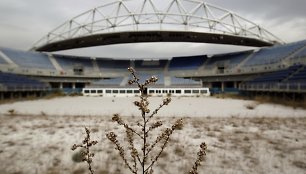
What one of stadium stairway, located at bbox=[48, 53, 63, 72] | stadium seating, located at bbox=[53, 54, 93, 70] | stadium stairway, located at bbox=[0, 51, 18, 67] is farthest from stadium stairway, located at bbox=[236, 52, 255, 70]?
stadium stairway, located at bbox=[0, 51, 18, 67]

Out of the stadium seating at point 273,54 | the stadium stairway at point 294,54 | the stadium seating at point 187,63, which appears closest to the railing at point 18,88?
the stadium seating at point 187,63

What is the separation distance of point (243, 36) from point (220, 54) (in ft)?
43.1

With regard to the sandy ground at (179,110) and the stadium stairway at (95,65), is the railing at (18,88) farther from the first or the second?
the stadium stairway at (95,65)

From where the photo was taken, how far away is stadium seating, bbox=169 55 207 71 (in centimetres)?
6381

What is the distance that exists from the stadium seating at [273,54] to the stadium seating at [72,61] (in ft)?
158

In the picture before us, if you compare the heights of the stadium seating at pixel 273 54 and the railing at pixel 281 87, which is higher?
the stadium seating at pixel 273 54

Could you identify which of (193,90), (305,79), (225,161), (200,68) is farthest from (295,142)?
(200,68)

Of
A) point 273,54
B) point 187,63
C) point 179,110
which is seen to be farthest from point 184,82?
point 179,110

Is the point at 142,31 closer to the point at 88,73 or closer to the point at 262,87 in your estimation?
the point at 88,73

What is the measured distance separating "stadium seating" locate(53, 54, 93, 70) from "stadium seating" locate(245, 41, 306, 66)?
48035 millimetres

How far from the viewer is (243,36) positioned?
50.3 meters

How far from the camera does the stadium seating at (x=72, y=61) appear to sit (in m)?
62.6

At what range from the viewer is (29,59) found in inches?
2169

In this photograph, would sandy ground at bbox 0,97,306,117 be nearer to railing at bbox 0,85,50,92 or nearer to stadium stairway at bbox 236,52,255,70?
railing at bbox 0,85,50,92
